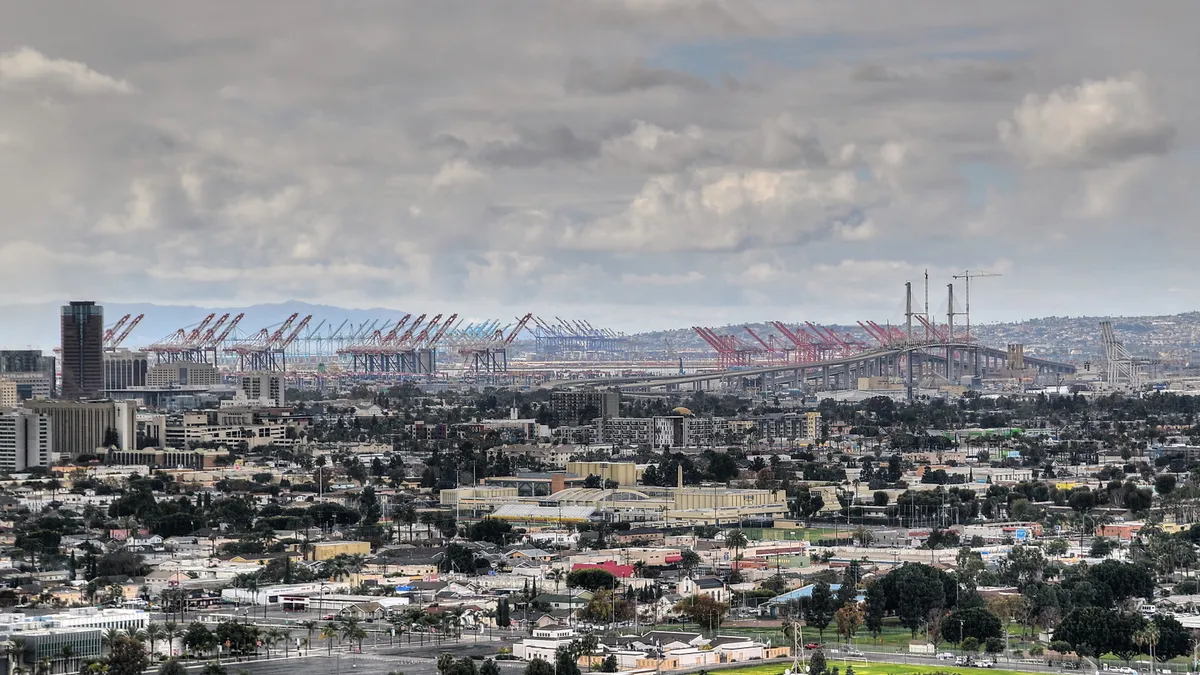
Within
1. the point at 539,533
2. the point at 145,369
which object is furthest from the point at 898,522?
the point at 145,369

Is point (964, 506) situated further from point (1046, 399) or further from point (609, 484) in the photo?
point (1046, 399)

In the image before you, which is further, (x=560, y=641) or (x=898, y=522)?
(x=898, y=522)

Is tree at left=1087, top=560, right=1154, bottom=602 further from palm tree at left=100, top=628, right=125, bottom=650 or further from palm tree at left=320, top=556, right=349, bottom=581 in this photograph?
palm tree at left=100, top=628, right=125, bottom=650

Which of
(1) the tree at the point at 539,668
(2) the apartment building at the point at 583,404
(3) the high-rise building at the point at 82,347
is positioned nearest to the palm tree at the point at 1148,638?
(1) the tree at the point at 539,668

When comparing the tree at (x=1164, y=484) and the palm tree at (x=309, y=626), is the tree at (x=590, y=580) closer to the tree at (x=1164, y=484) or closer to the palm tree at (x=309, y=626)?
the palm tree at (x=309, y=626)

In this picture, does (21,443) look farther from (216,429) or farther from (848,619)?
(848,619)

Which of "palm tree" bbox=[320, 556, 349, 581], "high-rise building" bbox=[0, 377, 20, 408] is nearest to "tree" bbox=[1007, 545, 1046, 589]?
"palm tree" bbox=[320, 556, 349, 581]
